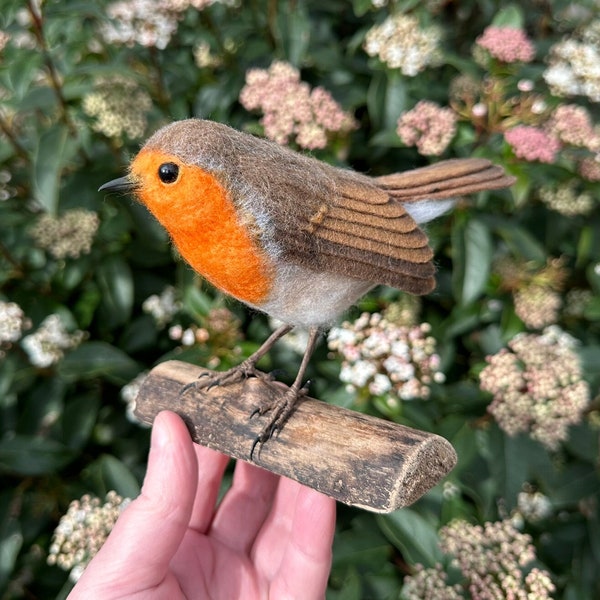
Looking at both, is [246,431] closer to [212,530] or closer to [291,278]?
[291,278]

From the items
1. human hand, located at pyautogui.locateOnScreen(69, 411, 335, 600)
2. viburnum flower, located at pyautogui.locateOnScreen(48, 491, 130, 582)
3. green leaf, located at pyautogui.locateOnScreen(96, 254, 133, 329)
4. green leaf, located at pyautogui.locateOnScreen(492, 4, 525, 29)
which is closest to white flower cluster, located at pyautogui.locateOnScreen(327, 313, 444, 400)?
human hand, located at pyautogui.locateOnScreen(69, 411, 335, 600)

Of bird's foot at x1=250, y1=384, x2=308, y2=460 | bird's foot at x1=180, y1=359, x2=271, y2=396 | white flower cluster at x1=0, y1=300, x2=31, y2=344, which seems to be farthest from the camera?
white flower cluster at x1=0, y1=300, x2=31, y2=344

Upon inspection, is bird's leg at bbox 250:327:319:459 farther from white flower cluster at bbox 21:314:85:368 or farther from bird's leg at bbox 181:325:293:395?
white flower cluster at bbox 21:314:85:368

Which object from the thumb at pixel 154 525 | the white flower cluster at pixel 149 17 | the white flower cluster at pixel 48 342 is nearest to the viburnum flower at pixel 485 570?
the thumb at pixel 154 525

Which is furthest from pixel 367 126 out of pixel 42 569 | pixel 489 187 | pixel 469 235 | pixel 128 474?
pixel 42 569

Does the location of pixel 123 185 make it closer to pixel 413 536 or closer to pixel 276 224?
pixel 276 224

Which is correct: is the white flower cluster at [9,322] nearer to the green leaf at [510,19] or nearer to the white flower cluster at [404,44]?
the white flower cluster at [404,44]

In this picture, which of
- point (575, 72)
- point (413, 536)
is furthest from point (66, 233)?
point (575, 72)
